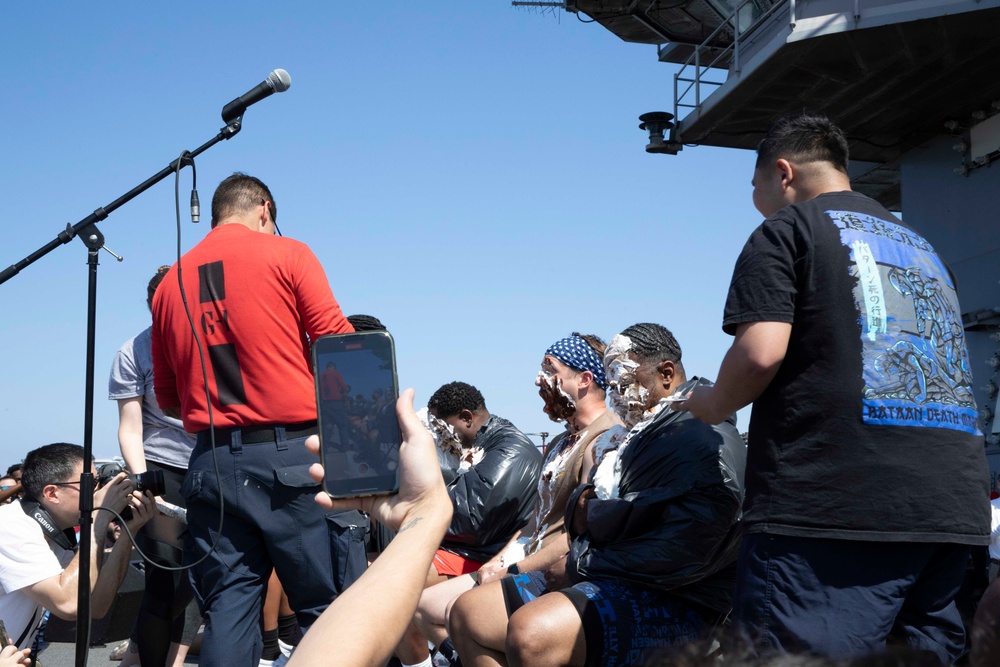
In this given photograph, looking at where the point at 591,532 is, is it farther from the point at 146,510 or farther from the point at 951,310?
the point at 146,510

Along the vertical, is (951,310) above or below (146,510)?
above

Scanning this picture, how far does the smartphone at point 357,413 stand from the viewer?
5.48 feet

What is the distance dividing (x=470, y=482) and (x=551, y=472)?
3.61 feet

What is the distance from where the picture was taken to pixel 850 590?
2332mm

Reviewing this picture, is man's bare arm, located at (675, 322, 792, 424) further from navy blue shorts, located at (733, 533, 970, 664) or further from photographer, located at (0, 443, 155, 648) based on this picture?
photographer, located at (0, 443, 155, 648)

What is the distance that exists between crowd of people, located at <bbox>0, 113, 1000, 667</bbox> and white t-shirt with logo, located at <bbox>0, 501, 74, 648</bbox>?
12 mm

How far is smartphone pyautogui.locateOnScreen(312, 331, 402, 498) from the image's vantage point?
1669 millimetres

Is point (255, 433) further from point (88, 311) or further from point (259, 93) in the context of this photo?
point (259, 93)

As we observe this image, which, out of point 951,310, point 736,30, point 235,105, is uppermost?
point 736,30

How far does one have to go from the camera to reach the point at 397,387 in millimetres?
1762

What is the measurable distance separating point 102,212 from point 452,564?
277 cm

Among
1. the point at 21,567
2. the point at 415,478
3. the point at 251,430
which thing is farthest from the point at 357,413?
the point at 21,567

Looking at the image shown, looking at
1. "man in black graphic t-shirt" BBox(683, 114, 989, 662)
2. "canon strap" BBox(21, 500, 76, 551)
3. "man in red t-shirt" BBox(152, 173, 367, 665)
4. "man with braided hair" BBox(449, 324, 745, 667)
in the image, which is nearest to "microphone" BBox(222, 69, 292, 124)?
"man in red t-shirt" BBox(152, 173, 367, 665)

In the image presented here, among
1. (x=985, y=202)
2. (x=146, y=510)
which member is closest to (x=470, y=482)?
(x=146, y=510)
